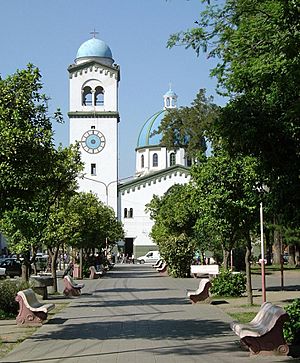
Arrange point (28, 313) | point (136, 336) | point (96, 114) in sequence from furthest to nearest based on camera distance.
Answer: point (96, 114) < point (28, 313) < point (136, 336)

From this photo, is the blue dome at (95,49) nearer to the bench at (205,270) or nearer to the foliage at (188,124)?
the foliage at (188,124)

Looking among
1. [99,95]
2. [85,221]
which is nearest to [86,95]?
[99,95]

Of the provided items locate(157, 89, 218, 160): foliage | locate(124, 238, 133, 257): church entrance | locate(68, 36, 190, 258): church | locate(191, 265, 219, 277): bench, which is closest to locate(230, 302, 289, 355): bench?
locate(191, 265, 219, 277): bench

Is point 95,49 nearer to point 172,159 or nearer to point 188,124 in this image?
point 172,159

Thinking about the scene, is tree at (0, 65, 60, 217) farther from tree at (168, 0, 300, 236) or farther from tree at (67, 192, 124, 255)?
tree at (67, 192, 124, 255)

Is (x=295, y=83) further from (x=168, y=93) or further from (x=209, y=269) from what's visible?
(x=168, y=93)

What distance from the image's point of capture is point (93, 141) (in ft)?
292

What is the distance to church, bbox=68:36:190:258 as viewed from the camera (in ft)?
285

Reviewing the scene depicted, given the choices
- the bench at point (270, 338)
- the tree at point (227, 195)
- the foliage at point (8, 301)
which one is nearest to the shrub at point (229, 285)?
the tree at point (227, 195)

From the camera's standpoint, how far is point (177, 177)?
306ft

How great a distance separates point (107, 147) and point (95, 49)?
11.9m

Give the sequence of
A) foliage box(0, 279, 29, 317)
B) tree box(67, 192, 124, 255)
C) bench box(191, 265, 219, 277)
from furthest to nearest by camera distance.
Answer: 1. bench box(191, 265, 219, 277)
2. tree box(67, 192, 124, 255)
3. foliage box(0, 279, 29, 317)

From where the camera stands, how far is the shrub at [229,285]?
25.4 m

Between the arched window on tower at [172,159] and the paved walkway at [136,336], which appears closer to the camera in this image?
the paved walkway at [136,336]
